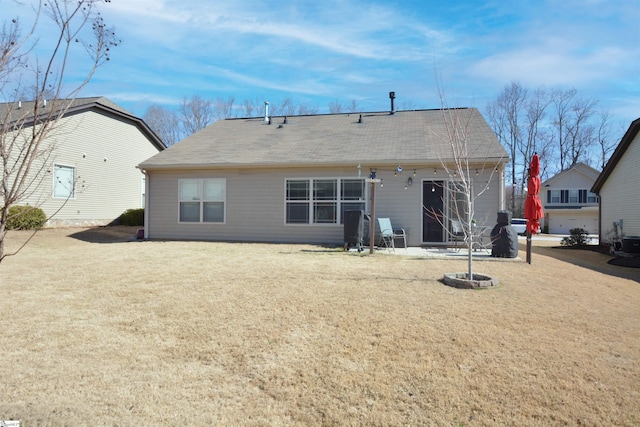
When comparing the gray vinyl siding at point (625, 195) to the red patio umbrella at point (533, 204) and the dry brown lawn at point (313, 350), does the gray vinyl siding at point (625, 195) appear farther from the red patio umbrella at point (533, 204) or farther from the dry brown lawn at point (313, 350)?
the dry brown lawn at point (313, 350)

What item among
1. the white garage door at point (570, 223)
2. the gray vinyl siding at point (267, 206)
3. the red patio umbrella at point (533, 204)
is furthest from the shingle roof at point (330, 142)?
the white garage door at point (570, 223)

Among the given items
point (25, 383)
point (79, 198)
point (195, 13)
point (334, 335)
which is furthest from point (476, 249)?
point (79, 198)

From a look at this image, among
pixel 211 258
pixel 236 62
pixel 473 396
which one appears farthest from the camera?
pixel 236 62

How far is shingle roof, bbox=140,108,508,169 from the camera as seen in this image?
12.2 m

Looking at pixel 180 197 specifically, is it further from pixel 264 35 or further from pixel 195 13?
pixel 195 13

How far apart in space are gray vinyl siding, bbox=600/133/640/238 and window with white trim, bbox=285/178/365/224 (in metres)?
9.03

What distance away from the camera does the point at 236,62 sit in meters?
12.7

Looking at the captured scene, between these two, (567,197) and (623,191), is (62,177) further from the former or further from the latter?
(567,197)

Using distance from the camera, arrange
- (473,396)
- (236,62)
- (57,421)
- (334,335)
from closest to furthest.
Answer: (57,421)
(473,396)
(334,335)
(236,62)

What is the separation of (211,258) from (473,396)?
22.7 feet

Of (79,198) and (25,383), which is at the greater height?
(79,198)

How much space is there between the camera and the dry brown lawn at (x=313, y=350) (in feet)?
10.3

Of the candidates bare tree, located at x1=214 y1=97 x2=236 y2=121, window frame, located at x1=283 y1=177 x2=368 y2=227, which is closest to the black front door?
window frame, located at x1=283 y1=177 x2=368 y2=227

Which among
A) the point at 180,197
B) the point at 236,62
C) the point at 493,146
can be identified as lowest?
the point at 180,197
